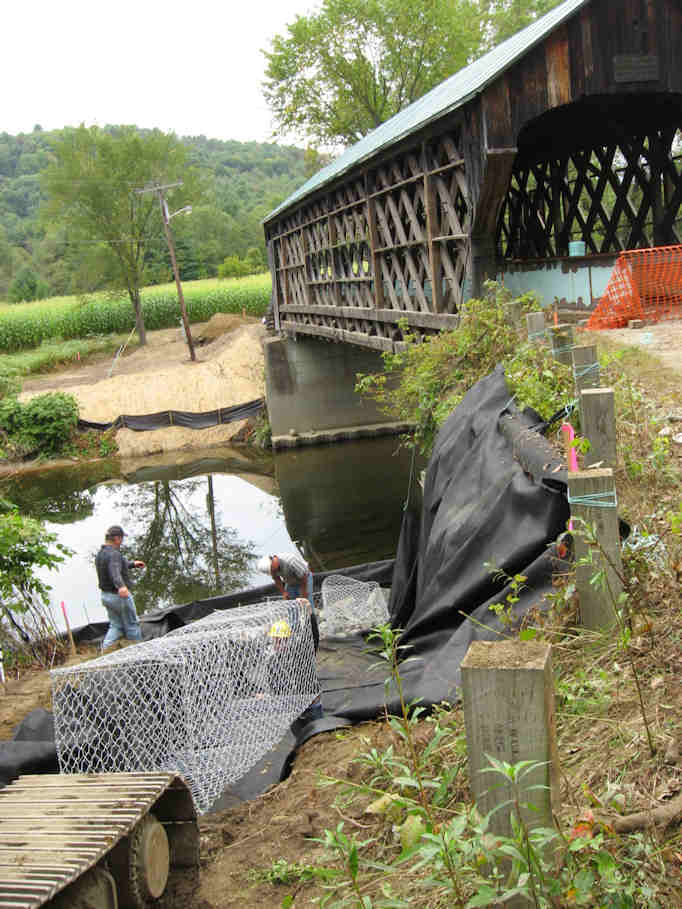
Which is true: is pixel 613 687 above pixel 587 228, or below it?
below

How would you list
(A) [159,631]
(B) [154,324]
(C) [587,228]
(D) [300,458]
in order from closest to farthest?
(A) [159,631] → (C) [587,228] → (D) [300,458] → (B) [154,324]

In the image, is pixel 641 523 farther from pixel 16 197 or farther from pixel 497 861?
pixel 16 197

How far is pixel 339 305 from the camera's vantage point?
765 inches

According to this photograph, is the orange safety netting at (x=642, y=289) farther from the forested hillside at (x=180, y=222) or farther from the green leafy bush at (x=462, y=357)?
the forested hillside at (x=180, y=222)

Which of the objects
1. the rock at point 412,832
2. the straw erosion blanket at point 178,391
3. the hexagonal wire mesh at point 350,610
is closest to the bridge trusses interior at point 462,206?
the hexagonal wire mesh at point 350,610

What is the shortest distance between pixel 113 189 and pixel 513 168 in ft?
117

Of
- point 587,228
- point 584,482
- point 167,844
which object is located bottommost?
point 167,844

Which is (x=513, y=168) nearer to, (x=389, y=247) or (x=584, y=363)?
(x=389, y=247)

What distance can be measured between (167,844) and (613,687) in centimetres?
260

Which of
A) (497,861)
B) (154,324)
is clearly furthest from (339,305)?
(154,324)

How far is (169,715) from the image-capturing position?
539 cm

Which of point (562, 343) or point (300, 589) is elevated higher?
point (562, 343)

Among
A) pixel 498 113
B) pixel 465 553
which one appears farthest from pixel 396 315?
pixel 465 553

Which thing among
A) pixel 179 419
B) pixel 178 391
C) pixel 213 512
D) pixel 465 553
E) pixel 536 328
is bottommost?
pixel 213 512
